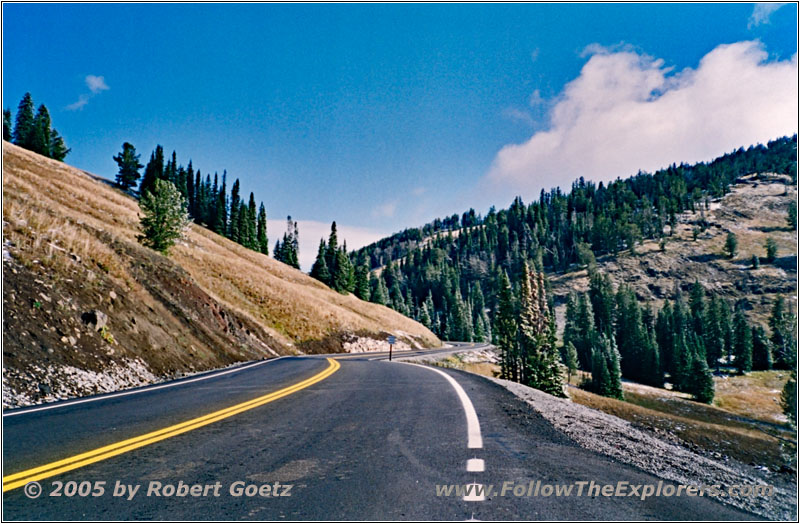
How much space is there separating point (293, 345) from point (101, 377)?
2626 centimetres

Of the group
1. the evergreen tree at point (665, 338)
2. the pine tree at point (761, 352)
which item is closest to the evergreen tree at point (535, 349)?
the evergreen tree at point (665, 338)

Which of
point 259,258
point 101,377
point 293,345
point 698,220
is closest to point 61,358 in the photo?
point 101,377

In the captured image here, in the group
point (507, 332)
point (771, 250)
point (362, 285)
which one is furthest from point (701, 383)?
point (771, 250)

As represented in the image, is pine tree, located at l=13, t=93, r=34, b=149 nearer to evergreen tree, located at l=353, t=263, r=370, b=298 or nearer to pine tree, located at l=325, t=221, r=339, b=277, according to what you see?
pine tree, located at l=325, t=221, r=339, b=277

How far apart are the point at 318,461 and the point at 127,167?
311ft

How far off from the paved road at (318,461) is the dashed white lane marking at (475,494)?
0.06 meters

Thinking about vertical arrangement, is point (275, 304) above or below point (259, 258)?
below

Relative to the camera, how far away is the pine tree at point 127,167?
264ft

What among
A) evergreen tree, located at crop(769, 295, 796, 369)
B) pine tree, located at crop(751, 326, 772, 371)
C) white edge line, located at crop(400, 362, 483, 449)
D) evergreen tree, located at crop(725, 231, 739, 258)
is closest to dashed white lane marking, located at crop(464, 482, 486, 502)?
white edge line, located at crop(400, 362, 483, 449)

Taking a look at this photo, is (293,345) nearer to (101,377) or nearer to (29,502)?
(101,377)

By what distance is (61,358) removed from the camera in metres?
10.2

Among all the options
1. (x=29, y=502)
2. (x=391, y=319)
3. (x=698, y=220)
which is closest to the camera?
(x=29, y=502)

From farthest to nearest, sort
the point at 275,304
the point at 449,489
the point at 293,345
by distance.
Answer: the point at 275,304, the point at 293,345, the point at 449,489

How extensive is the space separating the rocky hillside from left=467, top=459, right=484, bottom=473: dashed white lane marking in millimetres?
139676
